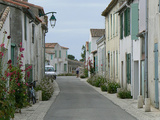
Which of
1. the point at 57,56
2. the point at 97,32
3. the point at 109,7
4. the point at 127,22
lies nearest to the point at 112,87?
the point at 127,22

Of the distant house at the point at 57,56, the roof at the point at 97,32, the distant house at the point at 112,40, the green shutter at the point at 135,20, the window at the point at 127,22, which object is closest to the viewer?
the green shutter at the point at 135,20

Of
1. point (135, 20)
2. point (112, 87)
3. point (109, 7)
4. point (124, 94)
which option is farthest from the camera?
point (109, 7)

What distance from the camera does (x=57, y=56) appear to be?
7338 centimetres

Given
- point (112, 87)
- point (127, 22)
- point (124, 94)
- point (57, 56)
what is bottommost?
point (124, 94)

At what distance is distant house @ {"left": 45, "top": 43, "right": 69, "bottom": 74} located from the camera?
71.4 meters

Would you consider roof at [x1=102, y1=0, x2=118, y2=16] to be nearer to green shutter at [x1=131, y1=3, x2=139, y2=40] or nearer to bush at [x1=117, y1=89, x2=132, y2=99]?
green shutter at [x1=131, y1=3, x2=139, y2=40]

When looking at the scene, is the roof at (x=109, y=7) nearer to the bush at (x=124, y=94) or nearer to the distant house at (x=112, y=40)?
the distant house at (x=112, y=40)

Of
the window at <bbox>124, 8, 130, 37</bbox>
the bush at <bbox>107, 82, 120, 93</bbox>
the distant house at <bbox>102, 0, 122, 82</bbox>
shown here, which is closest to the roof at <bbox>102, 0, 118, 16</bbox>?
the distant house at <bbox>102, 0, 122, 82</bbox>

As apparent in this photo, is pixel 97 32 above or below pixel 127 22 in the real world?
above

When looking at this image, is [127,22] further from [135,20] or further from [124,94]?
[124,94]

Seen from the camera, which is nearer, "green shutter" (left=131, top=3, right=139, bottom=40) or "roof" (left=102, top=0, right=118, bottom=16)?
"green shutter" (left=131, top=3, right=139, bottom=40)

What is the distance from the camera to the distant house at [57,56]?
71444 mm

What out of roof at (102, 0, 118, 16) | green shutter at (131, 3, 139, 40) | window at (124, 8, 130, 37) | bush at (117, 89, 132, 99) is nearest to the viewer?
green shutter at (131, 3, 139, 40)

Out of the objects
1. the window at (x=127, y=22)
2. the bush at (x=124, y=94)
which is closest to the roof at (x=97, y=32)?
the window at (x=127, y=22)
